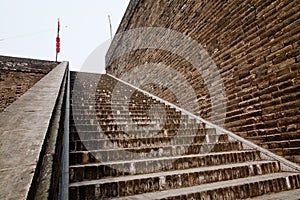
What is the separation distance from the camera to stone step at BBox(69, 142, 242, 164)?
2.42 metres

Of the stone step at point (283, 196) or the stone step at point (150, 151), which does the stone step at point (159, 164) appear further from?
the stone step at point (283, 196)

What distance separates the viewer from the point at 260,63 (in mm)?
3176

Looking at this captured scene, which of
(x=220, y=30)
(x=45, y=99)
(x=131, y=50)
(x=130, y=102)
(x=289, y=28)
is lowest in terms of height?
(x=45, y=99)

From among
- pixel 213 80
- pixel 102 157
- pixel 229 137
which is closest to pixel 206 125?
pixel 229 137

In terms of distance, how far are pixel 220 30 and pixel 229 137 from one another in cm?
203

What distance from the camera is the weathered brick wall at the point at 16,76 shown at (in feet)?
23.4

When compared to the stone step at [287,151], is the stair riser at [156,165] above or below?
below

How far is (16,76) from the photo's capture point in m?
7.51

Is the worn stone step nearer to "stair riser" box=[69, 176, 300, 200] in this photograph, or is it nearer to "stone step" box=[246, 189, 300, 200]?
"stair riser" box=[69, 176, 300, 200]

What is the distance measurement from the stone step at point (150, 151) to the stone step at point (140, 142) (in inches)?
5.4

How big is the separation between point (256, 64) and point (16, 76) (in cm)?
766

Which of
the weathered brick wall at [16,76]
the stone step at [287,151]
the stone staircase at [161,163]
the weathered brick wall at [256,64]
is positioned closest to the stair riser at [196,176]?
the stone staircase at [161,163]

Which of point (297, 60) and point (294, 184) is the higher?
point (297, 60)

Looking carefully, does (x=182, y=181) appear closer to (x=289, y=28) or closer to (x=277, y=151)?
(x=277, y=151)
